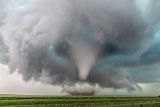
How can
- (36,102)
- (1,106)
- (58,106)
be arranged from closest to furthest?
(1,106)
(58,106)
(36,102)

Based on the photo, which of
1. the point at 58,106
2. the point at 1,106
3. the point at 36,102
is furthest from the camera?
the point at 36,102

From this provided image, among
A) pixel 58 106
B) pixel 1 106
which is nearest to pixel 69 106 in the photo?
pixel 58 106

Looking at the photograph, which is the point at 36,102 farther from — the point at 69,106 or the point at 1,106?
the point at 1,106

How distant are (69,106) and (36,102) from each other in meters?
13.6

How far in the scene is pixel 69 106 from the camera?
9069cm

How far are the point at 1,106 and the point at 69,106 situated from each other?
2430 cm

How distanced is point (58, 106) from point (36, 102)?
11.7 meters

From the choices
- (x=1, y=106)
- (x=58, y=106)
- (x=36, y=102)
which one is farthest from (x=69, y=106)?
(x=1, y=106)

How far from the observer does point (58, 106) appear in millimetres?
88125

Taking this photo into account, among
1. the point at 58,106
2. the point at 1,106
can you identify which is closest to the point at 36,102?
the point at 58,106

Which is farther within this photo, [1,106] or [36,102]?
[36,102]

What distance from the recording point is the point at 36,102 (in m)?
95.7

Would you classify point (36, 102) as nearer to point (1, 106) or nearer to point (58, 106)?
point (58, 106)
